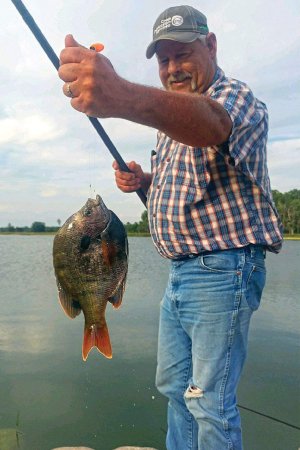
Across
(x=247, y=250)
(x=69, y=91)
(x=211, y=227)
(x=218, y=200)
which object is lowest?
(x=247, y=250)

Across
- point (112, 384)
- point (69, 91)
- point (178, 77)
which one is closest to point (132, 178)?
point (178, 77)

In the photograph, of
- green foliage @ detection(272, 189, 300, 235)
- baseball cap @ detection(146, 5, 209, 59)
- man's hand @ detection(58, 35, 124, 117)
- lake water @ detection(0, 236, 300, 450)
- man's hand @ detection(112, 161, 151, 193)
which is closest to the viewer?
man's hand @ detection(58, 35, 124, 117)

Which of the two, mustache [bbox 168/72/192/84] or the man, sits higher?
mustache [bbox 168/72/192/84]

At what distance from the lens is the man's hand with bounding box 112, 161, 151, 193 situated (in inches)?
127

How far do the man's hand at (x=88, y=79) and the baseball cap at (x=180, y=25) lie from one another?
1012mm

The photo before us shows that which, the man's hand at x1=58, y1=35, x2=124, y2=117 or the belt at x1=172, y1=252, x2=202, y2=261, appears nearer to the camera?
the man's hand at x1=58, y1=35, x2=124, y2=117

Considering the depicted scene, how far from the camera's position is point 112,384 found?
5.79 metres

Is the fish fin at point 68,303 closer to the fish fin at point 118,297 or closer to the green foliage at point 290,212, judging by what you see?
the fish fin at point 118,297

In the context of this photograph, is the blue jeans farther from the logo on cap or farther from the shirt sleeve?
the logo on cap

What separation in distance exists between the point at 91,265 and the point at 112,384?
3608 millimetres

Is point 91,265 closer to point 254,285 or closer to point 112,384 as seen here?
point 254,285

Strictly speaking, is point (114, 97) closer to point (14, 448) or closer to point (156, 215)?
point (156, 215)

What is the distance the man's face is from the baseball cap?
0.05m

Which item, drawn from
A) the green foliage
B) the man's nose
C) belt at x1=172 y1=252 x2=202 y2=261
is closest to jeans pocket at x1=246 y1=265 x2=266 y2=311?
belt at x1=172 y1=252 x2=202 y2=261
